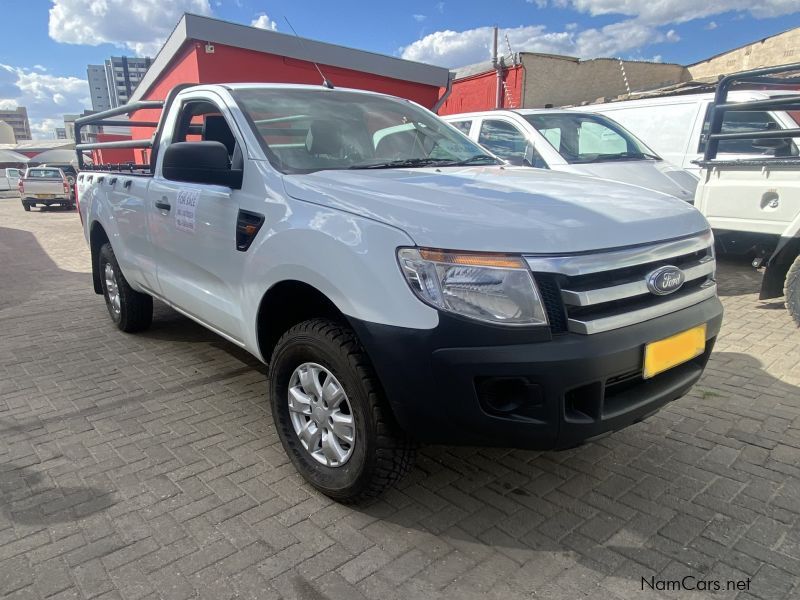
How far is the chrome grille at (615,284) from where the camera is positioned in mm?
1901

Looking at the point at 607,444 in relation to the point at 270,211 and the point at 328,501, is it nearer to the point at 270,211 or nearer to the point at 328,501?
the point at 328,501

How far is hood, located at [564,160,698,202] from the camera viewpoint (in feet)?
18.5

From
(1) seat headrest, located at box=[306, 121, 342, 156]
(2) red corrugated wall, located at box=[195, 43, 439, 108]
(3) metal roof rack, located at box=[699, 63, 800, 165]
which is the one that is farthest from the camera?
(2) red corrugated wall, located at box=[195, 43, 439, 108]

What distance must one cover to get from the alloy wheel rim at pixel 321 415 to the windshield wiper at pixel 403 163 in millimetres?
1029

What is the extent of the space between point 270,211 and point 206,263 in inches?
29.9

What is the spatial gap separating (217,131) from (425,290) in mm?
2530

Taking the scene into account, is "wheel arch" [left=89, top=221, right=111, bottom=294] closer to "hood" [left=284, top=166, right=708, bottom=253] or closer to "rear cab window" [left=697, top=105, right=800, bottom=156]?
"hood" [left=284, top=166, right=708, bottom=253]

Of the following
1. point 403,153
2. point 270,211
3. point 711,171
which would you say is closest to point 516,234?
point 270,211

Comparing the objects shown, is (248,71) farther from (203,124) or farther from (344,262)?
(344,262)

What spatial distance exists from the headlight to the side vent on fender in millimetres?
1017

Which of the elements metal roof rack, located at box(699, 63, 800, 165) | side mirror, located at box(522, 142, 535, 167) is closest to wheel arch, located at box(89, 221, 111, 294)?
side mirror, located at box(522, 142, 535, 167)

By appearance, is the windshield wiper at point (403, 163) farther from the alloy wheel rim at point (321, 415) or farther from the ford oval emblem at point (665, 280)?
the ford oval emblem at point (665, 280)

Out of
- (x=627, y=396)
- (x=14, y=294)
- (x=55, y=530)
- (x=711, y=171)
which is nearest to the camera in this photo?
(x=627, y=396)

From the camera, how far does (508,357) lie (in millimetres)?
1839
